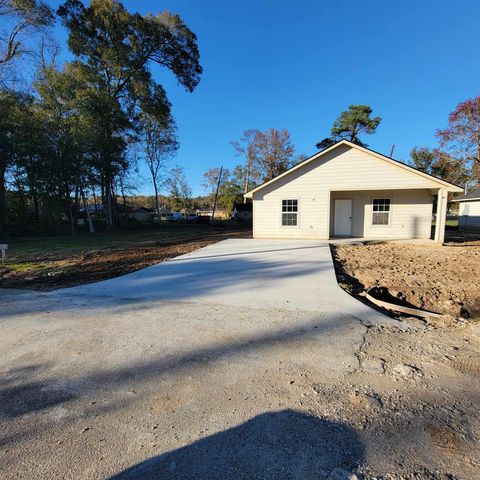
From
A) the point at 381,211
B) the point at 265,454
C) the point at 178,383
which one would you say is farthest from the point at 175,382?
the point at 381,211

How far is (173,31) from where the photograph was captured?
69.2ft

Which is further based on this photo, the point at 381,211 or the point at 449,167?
the point at 449,167

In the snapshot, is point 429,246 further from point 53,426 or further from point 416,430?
point 53,426

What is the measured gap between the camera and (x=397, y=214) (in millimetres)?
13055

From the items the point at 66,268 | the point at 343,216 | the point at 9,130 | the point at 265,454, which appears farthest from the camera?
the point at 9,130

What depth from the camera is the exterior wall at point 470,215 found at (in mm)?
24156

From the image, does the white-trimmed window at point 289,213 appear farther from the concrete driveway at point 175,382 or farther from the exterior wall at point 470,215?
the exterior wall at point 470,215

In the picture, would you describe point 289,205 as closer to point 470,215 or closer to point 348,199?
point 348,199

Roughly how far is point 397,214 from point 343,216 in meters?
2.38

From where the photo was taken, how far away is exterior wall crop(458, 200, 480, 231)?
24156 mm

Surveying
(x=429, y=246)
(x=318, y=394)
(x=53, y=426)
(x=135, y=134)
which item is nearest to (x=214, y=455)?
(x=318, y=394)

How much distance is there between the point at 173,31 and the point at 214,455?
26.4 meters

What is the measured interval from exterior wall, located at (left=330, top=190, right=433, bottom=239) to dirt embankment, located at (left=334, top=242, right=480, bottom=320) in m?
2.94

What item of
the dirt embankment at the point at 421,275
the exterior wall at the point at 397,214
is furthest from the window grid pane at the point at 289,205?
the dirt embankment at the point at 421,275
